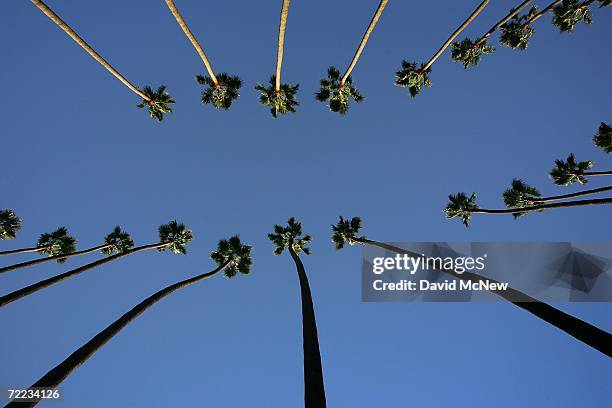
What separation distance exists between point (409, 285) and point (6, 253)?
19.8 meters

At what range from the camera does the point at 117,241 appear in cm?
2083

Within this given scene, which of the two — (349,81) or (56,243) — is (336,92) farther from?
(56,243)

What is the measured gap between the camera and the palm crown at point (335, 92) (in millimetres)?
17422

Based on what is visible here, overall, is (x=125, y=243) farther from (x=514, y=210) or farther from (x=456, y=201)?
(x=514, y=210)

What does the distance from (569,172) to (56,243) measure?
1084 inches

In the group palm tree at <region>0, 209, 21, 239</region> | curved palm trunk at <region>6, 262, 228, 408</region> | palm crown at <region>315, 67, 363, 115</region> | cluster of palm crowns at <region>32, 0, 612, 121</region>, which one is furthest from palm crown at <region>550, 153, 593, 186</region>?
palm tree at <region>0, 209, 21, 239</region>

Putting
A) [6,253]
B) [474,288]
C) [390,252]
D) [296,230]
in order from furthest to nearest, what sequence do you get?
1. [296,230]
2. [390,252]
3. [6,253]
4. [474,288]

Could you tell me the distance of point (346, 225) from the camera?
24.0 metres

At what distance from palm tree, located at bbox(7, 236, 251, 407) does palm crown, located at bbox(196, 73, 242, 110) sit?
8.35 m

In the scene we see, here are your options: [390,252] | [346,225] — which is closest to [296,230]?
[346,225]

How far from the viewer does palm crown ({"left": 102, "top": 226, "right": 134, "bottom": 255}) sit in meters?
20.8

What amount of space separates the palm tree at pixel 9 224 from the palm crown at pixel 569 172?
28.2 m

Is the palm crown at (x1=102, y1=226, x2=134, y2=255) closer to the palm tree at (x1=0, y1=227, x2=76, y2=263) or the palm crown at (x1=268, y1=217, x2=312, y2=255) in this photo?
the palm tree at (x1=0, y1=227, x2=76, y2=263)

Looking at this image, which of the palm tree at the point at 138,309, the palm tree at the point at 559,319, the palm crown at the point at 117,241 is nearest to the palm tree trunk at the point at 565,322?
the palm tree at the point at 559,319
